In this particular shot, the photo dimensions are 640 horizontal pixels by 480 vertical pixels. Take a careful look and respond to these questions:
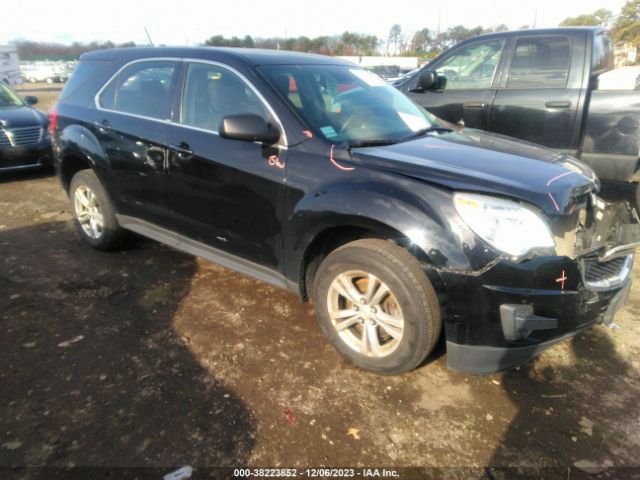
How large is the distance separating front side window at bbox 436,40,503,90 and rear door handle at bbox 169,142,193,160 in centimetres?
360

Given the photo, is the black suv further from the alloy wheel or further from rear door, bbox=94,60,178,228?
the alloy wheel

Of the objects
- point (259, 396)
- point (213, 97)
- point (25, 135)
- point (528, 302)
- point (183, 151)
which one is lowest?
point (259, 396)

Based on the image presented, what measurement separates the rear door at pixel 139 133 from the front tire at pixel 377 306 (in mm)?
1589

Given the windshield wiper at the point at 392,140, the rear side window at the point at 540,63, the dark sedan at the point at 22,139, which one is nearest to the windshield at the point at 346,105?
the windshield wiper at the point at 392,140

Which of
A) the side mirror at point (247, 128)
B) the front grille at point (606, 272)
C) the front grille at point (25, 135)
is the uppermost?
the side mirror at point (247, 128)

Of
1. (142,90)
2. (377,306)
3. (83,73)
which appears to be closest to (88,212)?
(83,73)

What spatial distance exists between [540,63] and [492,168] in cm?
328

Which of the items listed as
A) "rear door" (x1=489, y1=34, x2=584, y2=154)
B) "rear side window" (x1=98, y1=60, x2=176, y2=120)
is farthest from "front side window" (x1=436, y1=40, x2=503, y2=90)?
"rear side window" (x1=98, y1=60, x2=176, y2=120)

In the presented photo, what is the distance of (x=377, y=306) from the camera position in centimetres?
257

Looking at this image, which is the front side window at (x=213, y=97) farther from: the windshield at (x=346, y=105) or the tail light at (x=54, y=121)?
the tail light at (x=54, y=121)

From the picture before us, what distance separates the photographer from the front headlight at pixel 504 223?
7.14 feet

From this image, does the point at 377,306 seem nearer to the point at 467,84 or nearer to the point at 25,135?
the point at 467,84

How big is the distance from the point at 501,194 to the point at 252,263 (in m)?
1.67

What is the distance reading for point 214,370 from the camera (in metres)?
2.71
